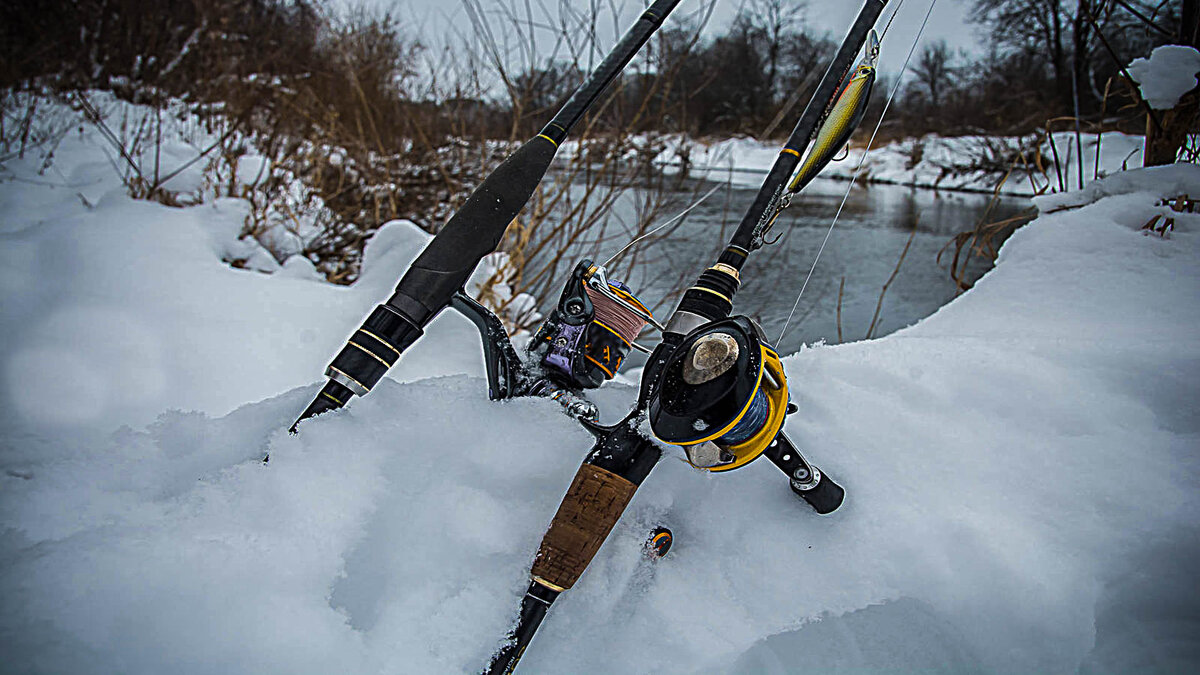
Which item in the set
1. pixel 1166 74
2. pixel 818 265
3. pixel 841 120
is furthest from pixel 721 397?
pixel 818 265

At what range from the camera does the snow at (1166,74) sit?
1.40 meters

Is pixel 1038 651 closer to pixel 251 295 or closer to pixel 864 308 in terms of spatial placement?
pixel 251 295

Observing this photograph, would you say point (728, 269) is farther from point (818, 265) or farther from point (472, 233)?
point (818, 265)

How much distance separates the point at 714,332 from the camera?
2.14ft

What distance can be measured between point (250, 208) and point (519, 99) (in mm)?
1558

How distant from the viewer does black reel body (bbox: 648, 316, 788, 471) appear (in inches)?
24.2

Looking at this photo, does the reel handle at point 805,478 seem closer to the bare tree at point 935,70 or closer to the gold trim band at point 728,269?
the gold trim band at point 728,269

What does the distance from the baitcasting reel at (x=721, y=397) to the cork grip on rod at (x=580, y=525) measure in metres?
0.09

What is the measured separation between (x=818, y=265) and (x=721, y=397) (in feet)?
15.2

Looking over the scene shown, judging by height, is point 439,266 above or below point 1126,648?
above

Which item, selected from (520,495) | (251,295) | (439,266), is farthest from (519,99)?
(520,495)

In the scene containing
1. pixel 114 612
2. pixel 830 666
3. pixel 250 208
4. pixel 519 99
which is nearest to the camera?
pixel 114 612

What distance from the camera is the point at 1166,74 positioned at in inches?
56.2

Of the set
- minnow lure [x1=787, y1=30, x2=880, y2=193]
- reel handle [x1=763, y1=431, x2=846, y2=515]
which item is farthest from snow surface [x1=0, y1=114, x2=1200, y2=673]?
minnow lure [x1=787, y1=30, x2=880, y2=193]
